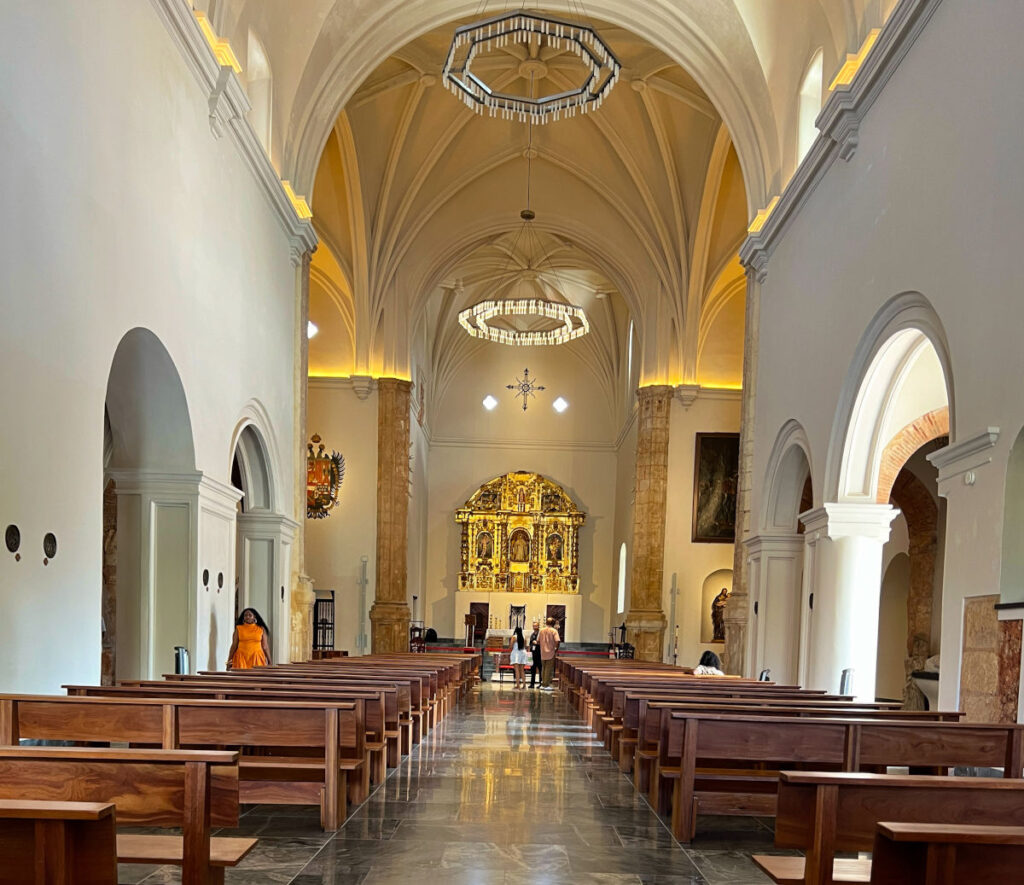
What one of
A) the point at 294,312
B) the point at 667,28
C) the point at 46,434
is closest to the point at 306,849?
the point at 46,434

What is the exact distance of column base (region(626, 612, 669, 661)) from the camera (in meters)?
22.5

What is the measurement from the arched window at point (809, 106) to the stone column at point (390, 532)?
12309 millimetres

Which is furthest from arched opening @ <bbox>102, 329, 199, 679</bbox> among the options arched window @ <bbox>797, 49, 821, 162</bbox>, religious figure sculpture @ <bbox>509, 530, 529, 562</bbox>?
religious figure sculpture @ <bbox>509, 530, 529, 562</bbox>

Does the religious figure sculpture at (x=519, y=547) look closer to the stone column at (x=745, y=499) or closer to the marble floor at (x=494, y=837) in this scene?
the stone column at (x=745, y=499)

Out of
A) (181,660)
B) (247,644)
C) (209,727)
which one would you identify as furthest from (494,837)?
(247,644)

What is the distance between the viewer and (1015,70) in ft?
21.9

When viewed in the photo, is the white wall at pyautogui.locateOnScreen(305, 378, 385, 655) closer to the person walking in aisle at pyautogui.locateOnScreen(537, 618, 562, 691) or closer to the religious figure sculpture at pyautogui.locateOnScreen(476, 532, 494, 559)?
the person walking in aisle at pyautogui.locateOnScreen(537, 618, 562, 691)

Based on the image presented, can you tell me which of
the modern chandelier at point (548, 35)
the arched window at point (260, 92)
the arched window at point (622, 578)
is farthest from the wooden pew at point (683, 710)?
the arched window at point (622, 578)

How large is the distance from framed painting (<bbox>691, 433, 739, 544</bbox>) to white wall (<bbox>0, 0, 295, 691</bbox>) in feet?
46.4

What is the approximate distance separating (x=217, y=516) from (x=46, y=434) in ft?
14.4

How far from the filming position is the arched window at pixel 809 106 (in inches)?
480

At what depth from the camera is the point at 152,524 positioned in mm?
10094

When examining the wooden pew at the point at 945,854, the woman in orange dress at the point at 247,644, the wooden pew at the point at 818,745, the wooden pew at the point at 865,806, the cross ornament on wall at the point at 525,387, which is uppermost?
the cross ornament on wall at the point at 525,387

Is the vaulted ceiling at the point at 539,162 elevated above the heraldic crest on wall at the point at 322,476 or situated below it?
above
